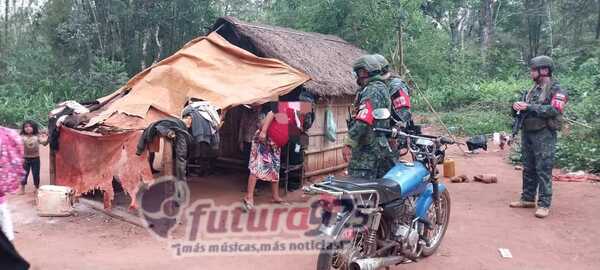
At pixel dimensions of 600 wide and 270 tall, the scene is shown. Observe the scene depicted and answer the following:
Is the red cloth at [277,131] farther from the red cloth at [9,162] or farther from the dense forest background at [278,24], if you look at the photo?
the dense forest background at [278,24]

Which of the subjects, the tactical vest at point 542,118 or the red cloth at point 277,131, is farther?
the red cloth at point 277,131

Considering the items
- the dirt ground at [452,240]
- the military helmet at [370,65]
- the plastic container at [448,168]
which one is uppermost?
the military helmet at [370,65]

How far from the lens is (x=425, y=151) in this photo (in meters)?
4.32

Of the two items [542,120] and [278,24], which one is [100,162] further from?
[278,24]

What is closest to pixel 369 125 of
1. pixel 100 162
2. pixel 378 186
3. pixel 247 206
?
pixel 378 186

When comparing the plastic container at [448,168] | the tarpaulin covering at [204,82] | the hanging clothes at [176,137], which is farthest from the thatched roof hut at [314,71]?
the hanging clothes at [176,137]

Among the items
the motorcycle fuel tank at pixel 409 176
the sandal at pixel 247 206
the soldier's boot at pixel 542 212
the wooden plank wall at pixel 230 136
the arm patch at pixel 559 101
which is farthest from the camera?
the wooden plank wall at pixel 230 136

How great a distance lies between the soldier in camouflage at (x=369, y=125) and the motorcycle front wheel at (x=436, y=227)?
665mm

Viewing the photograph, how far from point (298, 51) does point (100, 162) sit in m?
3.66

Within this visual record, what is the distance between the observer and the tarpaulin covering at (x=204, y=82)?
21.2 feet

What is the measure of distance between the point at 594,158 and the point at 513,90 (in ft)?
30.2

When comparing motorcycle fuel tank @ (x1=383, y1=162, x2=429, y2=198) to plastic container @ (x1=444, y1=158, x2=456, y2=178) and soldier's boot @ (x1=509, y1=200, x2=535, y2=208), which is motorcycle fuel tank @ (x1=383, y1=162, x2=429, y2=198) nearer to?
soldier's boot @ (x1=509, y1=200, x2=535, y2=208)

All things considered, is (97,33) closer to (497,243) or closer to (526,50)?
(497,243)

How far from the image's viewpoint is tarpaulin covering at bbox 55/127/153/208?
18.9 ft
